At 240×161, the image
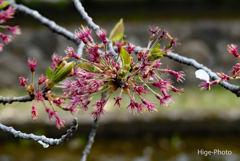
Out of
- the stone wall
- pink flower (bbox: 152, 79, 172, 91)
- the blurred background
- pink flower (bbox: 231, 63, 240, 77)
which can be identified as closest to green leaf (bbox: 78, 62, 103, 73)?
pink flower (bbox: 152, 79, 172, 91)

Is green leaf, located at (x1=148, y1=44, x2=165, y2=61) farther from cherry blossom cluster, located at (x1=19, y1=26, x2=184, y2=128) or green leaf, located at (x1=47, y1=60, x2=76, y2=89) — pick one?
green leaf, located at (x1=47, y1=60, x2=76, y2=89)

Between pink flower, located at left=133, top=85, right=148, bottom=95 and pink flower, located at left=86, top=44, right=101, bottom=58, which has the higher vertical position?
pink flower, located at left=86, top=44, right=101, bottom=58

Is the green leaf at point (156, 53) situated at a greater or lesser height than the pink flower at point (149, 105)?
greater

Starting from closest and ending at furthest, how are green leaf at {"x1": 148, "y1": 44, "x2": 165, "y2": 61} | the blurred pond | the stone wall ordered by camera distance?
green leaf at {"x1": 148, "y1": 44, "x2": 165, "y2": 61} → the blurred pond → the stone wall

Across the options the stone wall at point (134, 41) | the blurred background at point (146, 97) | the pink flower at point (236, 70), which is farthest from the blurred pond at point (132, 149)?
the pink flower at point (236, 70)

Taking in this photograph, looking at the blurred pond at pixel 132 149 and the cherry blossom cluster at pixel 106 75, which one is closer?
the cherry blossom cluster at pixel 106 75

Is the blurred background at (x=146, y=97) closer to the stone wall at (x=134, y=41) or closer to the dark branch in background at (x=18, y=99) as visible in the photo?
the stone wall at (x=134, y=41)

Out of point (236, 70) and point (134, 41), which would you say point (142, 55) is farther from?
point (134, 41)

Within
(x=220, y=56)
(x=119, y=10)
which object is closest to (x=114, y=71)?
(x=119, y=10)

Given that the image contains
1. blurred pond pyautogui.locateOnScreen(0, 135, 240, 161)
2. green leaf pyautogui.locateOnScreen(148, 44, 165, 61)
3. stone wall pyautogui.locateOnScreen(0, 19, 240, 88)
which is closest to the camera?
green leaf pyautogui.locateOnScreen(148, 44, 165, 61)
